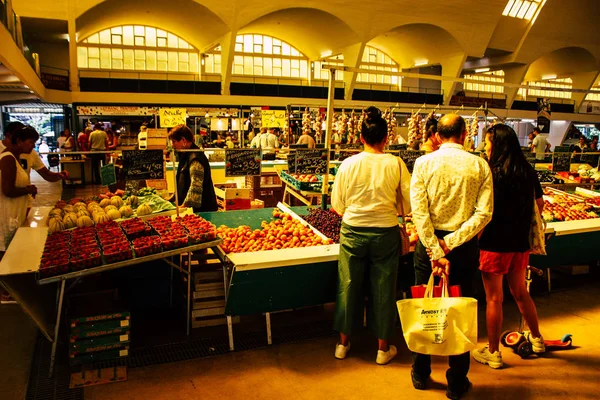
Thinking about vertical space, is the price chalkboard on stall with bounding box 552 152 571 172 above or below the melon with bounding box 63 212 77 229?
above

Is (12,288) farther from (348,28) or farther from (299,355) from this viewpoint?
(348,28)

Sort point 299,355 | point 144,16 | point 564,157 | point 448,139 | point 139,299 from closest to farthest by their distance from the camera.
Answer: point 448,139 < point 299,355 < point 139,299 < point 564,157 < point 144,16

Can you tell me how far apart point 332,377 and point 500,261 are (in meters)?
1.45

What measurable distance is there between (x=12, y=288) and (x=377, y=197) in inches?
96.8

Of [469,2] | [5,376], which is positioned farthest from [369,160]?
[469,2]

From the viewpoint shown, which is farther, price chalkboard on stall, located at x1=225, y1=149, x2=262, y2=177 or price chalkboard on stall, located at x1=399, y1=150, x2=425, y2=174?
price chalkboard on stall, located at x1=399, y1=150, x2=425, y2=174

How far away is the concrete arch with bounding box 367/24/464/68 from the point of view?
23.6 metres

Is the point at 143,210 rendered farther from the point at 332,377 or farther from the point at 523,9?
the point at 523,9

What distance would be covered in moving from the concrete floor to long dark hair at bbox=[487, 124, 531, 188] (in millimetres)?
1408

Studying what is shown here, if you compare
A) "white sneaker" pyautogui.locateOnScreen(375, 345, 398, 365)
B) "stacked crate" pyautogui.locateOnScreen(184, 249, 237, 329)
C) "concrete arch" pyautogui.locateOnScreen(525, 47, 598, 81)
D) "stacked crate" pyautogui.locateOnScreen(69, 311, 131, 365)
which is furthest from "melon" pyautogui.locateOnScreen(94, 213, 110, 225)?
"concrete arch" pyautogui.locateOnScreen(525, 47, 598, 81)

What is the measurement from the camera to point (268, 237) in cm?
418

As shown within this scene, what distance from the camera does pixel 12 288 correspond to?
3.00 meters

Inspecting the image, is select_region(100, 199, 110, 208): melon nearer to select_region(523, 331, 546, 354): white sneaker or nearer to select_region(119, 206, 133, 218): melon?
select_region(119, 206, 133, 218): melon

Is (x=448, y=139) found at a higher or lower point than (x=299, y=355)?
higher
